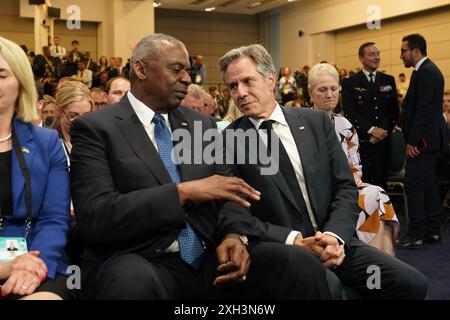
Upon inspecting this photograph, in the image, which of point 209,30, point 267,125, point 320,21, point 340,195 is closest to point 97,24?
point 209,30

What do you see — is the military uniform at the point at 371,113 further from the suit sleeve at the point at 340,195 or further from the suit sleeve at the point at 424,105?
the suit sleeve at the point at 340,195

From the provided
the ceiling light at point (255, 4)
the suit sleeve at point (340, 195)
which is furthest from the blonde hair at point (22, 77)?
the ceiling light at point (255, 4)

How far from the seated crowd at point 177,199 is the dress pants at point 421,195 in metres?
2.68

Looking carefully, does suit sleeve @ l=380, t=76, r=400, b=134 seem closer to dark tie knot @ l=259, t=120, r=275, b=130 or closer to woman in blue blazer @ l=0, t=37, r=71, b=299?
dark tie knot @ l=259, t=120, r=275, b=130

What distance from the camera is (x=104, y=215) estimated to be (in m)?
1.89

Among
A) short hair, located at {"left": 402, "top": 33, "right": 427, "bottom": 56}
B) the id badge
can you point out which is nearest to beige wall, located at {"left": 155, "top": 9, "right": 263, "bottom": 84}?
short hair, located at {"left": 402, "top": 33, "right": 427, "bottom": 56}

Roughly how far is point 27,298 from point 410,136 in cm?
393

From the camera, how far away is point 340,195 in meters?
2.42

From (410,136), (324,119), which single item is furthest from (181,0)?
(324,119)

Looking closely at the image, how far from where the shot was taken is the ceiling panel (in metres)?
18.3

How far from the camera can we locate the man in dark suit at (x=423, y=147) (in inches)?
192

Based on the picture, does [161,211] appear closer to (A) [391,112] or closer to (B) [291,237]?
(B) [291,237]

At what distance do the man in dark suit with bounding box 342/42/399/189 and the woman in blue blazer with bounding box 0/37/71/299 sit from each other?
13.7 ft

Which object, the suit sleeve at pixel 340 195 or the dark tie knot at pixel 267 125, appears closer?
the suit sleeve at pixel 340 195
